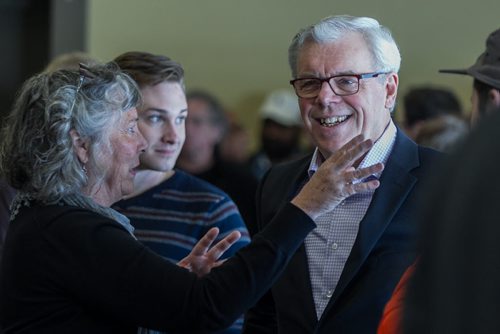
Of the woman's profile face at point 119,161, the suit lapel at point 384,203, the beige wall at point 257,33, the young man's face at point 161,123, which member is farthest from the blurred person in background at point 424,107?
the woman's profile face at point 119,161

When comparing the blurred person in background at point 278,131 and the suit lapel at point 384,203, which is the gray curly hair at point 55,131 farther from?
the blurred person in background at point 278,131

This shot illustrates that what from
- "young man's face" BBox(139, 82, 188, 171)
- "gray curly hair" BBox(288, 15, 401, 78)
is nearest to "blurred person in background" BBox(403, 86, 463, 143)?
"young man's face" BBox(139, 82, 188, 171)

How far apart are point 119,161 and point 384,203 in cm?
61

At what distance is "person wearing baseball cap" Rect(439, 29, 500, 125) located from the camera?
7.63 ft

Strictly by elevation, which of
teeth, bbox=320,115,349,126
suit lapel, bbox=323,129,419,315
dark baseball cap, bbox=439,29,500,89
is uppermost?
dark baseball cap, bbox=439,29,500,89

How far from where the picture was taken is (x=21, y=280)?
70.6 inches

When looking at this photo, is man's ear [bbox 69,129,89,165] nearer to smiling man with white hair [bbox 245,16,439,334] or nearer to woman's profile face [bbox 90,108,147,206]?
woman's profile face [bbox 90,108,147,206]

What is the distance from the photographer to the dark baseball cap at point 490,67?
234 centimetres

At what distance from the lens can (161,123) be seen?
2.81 meters

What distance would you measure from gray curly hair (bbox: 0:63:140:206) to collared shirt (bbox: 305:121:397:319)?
0.54m

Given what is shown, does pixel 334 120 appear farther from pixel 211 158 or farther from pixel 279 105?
pixel 279 105

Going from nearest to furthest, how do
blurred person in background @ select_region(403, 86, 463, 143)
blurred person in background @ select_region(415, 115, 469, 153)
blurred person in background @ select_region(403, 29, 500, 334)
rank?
1. blurred person in background @ select_region(403, 29, 500, 334)
2. blurred person in background @ select_region(415, 115, 469, 153)
3. blurred person in background @ select_region(403, 86, 463, 143)

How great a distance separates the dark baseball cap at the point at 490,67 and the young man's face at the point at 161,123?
889 mm

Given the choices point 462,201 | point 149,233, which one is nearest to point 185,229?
point 149,233
